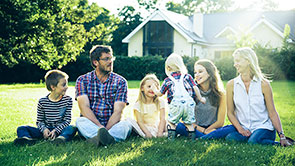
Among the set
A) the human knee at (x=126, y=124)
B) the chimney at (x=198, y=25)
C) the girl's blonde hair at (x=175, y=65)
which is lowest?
the human knee at (x=126, y=124)

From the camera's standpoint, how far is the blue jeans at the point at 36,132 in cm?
497

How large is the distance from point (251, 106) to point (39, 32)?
51.5ft

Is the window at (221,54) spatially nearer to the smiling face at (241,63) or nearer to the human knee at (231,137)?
the smiling face at (241,63)

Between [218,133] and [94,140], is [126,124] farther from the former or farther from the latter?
[218,133]

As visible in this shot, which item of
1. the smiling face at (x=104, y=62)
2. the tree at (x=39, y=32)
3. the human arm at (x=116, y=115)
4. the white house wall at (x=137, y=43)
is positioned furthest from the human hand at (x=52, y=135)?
the white house wall at (x=137, y=43)

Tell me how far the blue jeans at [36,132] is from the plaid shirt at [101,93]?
50 cm

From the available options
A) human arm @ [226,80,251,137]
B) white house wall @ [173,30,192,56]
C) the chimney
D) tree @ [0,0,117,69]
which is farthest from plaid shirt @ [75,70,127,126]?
the chimney

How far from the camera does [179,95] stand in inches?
193

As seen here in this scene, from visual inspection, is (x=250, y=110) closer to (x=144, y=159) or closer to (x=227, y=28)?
(x=144, y=159)

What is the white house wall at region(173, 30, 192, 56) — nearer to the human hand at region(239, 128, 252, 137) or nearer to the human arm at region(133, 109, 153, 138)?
the human arm at region(133, 109, 153, 138)

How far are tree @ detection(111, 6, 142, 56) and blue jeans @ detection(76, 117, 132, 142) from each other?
38.4m

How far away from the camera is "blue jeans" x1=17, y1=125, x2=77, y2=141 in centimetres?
497

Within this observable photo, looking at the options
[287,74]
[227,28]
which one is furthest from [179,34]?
[287,74]

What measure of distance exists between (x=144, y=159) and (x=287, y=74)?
21.7 metres
